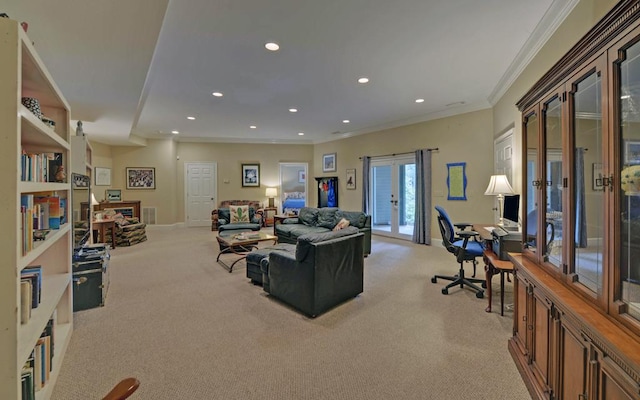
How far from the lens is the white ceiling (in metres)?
2.44

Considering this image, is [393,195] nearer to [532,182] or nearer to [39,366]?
[532,182]

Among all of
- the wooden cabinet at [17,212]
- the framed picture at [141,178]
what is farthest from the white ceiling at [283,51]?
the framed picture at [141,178]

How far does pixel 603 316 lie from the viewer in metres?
1.19

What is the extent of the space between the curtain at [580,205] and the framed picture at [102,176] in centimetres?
958

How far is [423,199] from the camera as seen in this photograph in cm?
635

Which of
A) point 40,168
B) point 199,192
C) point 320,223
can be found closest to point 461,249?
point 320,223

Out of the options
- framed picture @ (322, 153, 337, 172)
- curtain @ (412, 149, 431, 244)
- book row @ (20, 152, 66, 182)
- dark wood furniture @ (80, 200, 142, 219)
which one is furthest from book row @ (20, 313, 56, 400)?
framed picture @ (322, 153, 337, 172)

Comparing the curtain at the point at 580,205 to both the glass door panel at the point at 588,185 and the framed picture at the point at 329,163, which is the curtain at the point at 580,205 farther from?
the framed picture at the point at 329,163

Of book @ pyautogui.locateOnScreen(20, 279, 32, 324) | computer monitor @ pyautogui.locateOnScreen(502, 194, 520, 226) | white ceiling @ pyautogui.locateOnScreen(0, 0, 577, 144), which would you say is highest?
white ceiling @ pyautogui.locateOnScreen(0, 0, 577, 144)

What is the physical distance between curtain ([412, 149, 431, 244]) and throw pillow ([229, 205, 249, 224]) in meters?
3.91

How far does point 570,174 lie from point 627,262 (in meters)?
0.57

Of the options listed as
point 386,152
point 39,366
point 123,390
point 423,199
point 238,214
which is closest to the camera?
point 123,390

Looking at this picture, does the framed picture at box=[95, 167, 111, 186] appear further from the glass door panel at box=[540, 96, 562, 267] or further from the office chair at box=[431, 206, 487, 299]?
the glass door panel at box=[540, 96, 562, 267]

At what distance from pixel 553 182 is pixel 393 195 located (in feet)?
17.5
